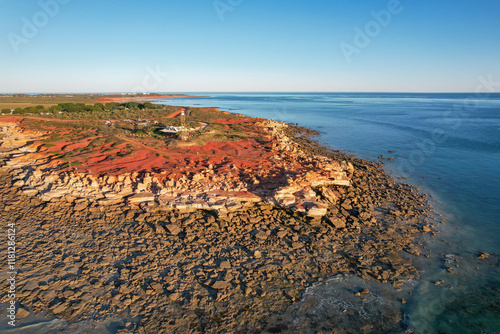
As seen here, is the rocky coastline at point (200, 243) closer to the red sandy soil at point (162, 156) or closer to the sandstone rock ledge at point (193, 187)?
the sandstone rock ledge at point (193, 187)

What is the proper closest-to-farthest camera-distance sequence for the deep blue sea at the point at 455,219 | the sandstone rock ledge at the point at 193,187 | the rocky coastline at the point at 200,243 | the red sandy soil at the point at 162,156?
1. the rocky coastline at the point at 200,243
2. the deep blue sea at the point at 455,219
3. the sandstone rock ledge at the point at 193,187
4. the red sandy soil at the point at 162,156

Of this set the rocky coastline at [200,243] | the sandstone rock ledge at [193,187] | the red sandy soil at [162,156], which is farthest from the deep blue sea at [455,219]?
Answer: the red sandy soil at [162,156]

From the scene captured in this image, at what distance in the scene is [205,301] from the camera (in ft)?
41.4

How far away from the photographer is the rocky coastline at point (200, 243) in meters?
12.1

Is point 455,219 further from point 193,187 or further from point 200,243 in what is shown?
point 193,187

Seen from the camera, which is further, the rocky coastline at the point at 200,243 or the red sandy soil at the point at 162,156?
the red sandy soil at the point at 162,156

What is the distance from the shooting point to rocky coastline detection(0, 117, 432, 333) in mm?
12094

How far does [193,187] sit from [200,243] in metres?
7.00

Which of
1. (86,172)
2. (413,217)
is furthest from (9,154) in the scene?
(413,217)

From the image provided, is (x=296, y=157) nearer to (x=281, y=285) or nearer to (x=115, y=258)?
(x=281, y=285)

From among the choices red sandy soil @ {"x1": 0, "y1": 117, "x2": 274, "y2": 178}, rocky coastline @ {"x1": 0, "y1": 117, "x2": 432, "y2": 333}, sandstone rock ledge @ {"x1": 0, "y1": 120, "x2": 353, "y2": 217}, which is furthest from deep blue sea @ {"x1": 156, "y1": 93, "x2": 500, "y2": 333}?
red sandy soil @ {"x1": 0, "y1": 117, "x2": 274, "y2": 178}

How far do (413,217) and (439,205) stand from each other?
496 centimetres

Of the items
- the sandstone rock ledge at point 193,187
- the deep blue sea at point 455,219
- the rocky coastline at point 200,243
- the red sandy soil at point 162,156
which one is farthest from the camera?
the red sandy soil at point 162,156

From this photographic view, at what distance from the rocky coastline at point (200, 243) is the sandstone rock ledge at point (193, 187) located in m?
0.13
